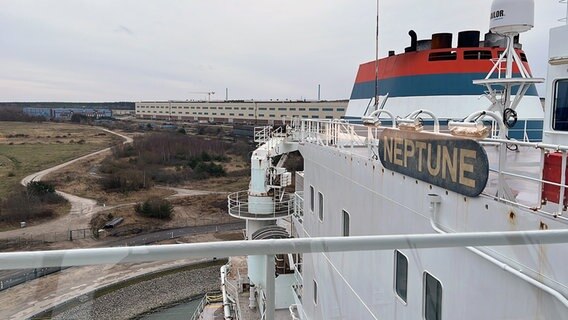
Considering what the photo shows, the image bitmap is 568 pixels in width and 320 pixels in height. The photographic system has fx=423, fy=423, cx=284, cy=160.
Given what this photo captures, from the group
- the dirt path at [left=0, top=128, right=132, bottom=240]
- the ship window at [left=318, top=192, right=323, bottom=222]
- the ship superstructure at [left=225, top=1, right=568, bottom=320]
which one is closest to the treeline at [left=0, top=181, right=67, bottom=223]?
the dirt path at [left=0, top=128, right=132, bottom=240]

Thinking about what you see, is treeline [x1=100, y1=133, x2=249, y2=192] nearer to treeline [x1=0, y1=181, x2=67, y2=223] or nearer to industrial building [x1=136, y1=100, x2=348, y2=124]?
treeline [x1=0, y1=181, x2=67, y2=223]

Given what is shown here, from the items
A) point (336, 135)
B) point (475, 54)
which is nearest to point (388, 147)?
point (336, 135)

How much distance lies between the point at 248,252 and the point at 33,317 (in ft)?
2.58

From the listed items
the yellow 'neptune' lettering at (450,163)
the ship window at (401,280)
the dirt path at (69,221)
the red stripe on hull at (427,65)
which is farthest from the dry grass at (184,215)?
the yellow 'neptune' lettering at (450,163)

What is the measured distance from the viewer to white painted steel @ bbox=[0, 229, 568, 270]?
4.66ft

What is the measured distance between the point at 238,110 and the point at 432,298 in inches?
3561

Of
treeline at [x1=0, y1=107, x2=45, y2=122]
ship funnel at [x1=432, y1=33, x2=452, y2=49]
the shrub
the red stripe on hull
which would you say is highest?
ship funnel at [x1=432, y1=33, x2=452, y2=49]

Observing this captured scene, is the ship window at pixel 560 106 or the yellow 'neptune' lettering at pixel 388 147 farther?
the yellow 'neptune' lettering at pixel 388 147

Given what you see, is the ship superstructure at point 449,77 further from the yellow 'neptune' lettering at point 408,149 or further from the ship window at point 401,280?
the ship window at point 401,280

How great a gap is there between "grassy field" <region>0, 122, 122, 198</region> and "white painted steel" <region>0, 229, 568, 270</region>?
52.6 meters

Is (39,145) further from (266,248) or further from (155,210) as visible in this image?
(266,248)

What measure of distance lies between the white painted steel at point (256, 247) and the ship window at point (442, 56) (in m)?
11.5

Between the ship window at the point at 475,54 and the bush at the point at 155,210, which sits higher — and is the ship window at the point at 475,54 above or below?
above

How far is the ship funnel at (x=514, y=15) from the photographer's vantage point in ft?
20.5
